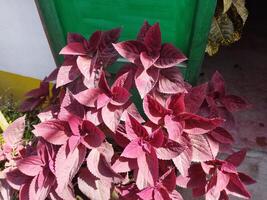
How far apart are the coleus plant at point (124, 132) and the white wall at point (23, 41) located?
368 mm

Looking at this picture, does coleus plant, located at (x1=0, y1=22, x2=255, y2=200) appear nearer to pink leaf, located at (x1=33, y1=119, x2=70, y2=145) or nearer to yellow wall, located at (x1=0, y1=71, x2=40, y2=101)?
pink leaf, located at (x1=33, y1=119, x2=70, y2=145)

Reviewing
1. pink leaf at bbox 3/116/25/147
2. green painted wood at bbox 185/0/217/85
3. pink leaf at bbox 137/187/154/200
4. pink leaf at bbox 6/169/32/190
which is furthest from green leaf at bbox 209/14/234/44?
pink leaf at bbox 6/169/32/190

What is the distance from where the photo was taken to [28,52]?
1863 millimetres

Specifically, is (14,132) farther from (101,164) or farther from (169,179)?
(169,179)

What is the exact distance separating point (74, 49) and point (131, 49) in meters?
0.23

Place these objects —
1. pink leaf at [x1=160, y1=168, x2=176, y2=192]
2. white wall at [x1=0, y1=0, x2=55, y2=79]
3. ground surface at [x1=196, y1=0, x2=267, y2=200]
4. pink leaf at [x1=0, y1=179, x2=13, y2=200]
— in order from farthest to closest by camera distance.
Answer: ground surface at [x1=196, y1=0, x2=267, y2=200], white wall at [x1=0, y1=0, x2=55, y2=79], pink leaf at [x1=0, y1=179, x2=13, y2=200], pink leaf at [x1=160, y1=168, x2=176, y2=192]

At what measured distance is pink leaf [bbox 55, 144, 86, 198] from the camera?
128 cm

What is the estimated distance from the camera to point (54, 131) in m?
1.34

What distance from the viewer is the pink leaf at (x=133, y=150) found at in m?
1.30

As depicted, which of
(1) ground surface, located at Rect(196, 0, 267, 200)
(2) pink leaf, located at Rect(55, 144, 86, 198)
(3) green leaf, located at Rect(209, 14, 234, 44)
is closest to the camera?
(2) pink leaf, located at Rect(55, 144, 86, 198)

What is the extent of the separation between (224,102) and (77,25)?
2.41 ft

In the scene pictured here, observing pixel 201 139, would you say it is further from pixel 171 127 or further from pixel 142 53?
pixel 142 53

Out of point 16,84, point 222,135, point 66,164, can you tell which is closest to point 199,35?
point 222,135

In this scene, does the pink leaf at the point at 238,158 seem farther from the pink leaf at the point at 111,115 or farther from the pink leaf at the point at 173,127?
the pink leaf at the point at 111,115
